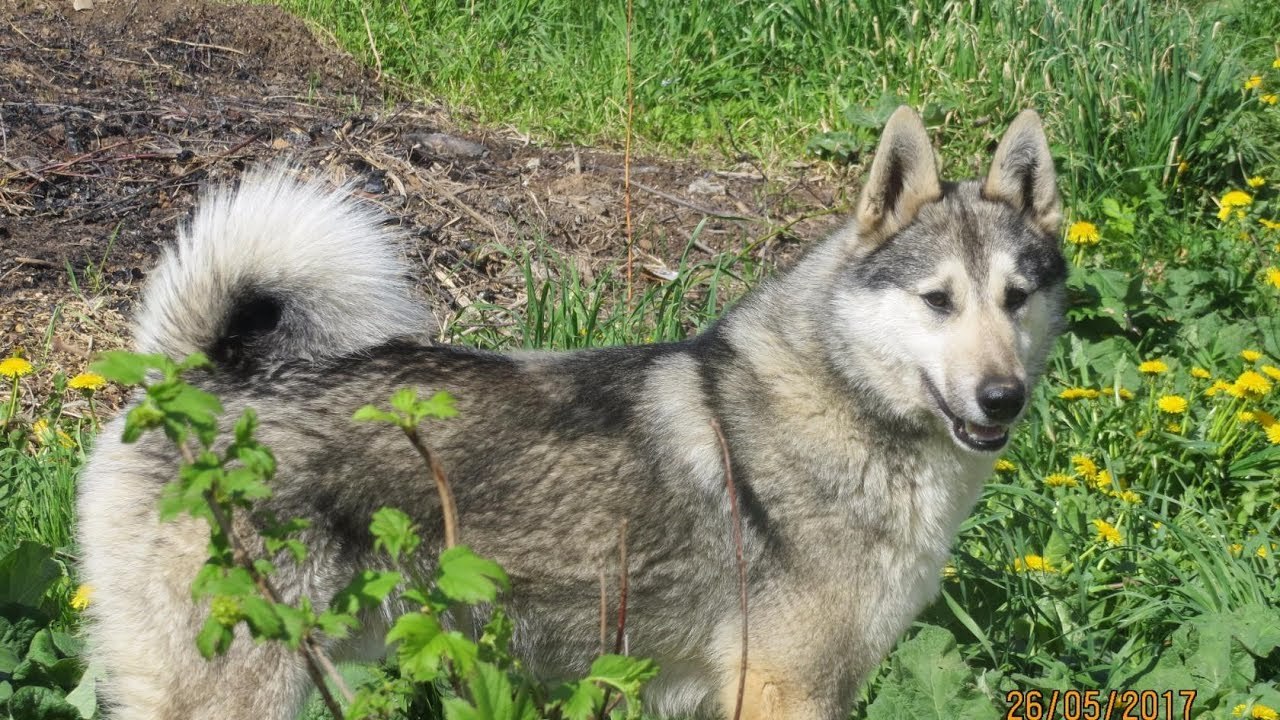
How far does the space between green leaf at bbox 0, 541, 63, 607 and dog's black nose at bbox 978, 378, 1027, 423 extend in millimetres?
Result: 2379

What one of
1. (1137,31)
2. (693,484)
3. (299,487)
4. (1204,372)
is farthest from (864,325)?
(1137,31)

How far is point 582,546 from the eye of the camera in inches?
113

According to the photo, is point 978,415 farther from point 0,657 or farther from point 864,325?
point 0,657

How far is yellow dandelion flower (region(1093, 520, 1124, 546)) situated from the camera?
3.70m

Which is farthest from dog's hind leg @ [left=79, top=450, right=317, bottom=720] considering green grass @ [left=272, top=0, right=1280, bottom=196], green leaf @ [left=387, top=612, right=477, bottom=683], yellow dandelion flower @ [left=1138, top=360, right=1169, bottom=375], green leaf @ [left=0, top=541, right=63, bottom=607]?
green grass @ [left=272, top=0, right=1280, bottom=196]

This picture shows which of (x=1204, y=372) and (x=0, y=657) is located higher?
(x=0, y=657)

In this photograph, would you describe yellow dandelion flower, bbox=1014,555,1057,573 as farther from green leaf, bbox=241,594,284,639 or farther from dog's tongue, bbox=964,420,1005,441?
green leaf, bbox=241,594,284,639

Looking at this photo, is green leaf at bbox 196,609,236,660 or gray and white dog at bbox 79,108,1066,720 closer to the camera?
green leaf at bbox 196,609,236,660

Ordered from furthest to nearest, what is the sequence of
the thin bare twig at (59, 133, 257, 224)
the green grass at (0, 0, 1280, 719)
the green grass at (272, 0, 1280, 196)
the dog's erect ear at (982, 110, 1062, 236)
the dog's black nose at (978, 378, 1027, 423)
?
1. the green grass at (272, 0, 1280, 196)
2. the thin bare twig at (59, 133, 257, 224)
3. the green grass at (0, 0, 1280, 719)
4. the dog's erect ear at (982, 110, 1062, 236)
5. the dog's black nose at (978, 378, 1027, 423)

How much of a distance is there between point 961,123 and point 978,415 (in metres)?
3.69

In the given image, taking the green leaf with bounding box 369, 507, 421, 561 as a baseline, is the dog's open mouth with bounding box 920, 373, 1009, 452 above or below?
below

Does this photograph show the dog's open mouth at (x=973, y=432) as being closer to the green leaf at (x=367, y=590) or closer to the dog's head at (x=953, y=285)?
the dog's head at (x=953, y=285)

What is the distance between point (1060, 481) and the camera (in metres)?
3.88

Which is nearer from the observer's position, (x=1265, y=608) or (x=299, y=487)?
(x=299, y=487)
